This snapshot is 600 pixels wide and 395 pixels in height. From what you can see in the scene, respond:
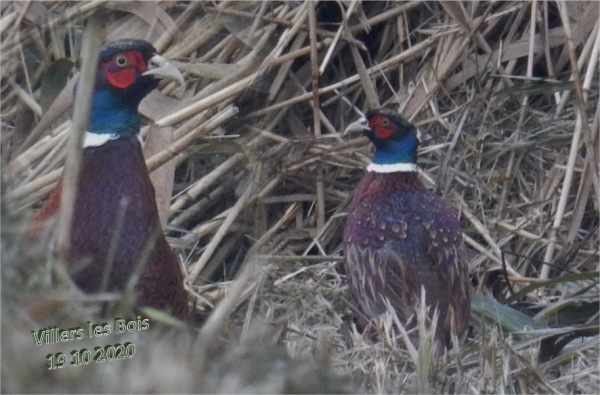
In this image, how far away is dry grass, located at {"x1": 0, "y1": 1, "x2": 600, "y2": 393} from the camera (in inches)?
101

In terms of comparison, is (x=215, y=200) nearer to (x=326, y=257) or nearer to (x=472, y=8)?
(x=326, y=257)

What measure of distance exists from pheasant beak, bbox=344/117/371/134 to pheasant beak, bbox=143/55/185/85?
877 millimetres

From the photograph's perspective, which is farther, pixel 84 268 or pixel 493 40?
pixel 493 40

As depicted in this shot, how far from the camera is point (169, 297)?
2.44 m

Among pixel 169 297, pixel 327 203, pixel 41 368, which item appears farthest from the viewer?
Answer: pixel 327 203

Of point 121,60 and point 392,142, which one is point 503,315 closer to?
point 392,142

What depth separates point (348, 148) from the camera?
11.4 feet

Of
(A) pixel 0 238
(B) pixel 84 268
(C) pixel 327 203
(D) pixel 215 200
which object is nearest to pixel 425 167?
(C) pixel 327 203

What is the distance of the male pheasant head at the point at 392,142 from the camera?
132 inches

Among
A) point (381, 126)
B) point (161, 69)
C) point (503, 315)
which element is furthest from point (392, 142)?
point (161, 69)

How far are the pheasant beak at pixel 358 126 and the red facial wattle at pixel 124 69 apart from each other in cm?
91

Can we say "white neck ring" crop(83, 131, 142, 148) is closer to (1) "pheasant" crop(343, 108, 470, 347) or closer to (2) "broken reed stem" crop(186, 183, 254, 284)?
(2) "broken reed stem" crop(186, 183, 254, 284)

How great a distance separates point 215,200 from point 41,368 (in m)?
1.58

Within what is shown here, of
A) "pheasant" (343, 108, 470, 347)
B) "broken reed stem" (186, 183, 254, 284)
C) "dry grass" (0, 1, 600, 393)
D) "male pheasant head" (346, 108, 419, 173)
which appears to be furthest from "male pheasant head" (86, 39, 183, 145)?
"male pheasant head" (346, 108, 419, 173)
